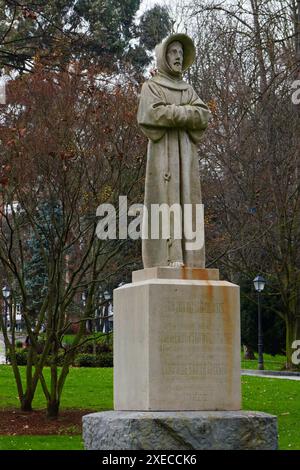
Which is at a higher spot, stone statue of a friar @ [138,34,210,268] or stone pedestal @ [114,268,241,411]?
stone statue of a friar @ [138,34,210,268]

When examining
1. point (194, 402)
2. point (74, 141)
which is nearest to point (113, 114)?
point (74, 141)

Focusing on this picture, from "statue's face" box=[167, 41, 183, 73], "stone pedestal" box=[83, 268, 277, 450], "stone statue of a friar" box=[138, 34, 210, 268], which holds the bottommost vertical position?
"stone pedestal" box=[83, 268, 277, 450]

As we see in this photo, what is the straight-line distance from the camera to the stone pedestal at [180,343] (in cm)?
1029

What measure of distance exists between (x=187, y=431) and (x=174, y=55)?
4.51m

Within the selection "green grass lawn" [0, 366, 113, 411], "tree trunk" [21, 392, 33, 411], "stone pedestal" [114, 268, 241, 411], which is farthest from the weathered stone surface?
"green grass lawn" [0, 366, 113, 411]

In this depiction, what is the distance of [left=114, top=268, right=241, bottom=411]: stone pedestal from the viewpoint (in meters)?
10.3

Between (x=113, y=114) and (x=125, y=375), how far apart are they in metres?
8.39

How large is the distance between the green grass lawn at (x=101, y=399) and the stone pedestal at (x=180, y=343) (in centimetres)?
346

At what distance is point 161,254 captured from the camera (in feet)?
36.1

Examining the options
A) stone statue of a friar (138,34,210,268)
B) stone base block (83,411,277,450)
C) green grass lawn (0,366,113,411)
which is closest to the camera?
stone base block (83,411,277,450)

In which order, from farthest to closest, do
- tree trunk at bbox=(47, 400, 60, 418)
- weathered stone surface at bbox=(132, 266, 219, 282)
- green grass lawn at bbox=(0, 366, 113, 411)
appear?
green grass lawn at bbox=(0, 366, 113, 411)
tree trunk at bbox=(47, 400, 60, 418)
weathered stone surface at bbox=(132, 266, 219, 282)

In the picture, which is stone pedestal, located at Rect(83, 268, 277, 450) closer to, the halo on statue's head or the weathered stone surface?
the weathered stone surface

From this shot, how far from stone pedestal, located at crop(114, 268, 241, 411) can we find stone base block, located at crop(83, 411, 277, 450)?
0.78ft

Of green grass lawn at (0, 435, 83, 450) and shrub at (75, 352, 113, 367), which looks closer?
green grass lawn at (0, 435, 83, 450)
